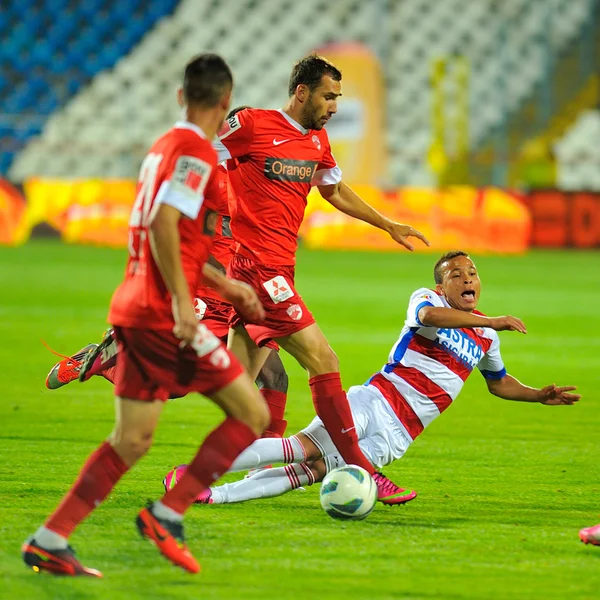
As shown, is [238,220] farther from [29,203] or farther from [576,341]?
[29,203]

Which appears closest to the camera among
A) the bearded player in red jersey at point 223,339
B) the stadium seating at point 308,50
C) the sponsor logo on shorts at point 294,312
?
the sponsor logo on shorts at point 294,312

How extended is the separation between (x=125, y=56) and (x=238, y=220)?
975 inches

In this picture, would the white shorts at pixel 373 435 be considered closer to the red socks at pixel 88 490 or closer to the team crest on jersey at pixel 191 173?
the red socks at pixel 88 490

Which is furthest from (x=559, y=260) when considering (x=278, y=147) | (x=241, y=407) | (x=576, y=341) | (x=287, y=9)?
(x=241, y=407)

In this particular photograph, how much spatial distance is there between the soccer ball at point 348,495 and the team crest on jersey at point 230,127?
171 centimetres

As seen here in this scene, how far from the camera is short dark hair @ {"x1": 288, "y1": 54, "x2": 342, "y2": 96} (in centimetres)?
542

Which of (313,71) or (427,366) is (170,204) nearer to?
(313,71)

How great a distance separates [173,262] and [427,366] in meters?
2.04

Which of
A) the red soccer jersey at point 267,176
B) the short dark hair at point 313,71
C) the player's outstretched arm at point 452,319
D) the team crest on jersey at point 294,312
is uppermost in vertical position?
the short dark hair at point 313,71

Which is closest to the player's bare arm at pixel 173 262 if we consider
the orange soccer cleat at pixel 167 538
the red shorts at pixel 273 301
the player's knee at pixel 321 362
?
the orange soccer cleat at pixel 167 538

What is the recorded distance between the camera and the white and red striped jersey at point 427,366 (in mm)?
5410

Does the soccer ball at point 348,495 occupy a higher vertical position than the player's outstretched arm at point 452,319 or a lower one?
lower

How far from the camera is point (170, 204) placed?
12.5 feet

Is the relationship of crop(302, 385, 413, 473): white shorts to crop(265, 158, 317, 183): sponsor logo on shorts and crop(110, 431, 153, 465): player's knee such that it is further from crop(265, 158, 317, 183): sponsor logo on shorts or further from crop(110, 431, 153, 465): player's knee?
crop(110, 431, 153, 465): player's knee
